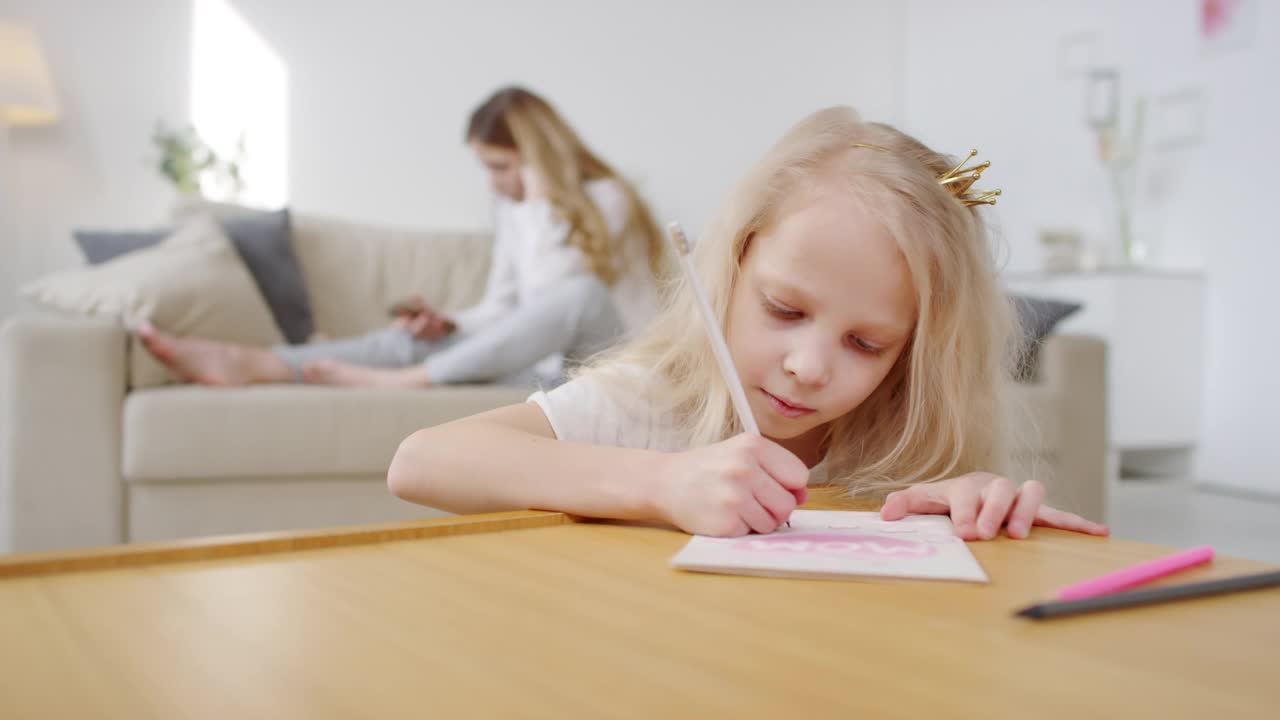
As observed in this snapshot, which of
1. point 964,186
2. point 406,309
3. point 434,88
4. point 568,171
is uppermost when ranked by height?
point 434,88

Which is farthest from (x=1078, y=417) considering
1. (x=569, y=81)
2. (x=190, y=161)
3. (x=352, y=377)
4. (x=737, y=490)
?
(x=190, y=161)

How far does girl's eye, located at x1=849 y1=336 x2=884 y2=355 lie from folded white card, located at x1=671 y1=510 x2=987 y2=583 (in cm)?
18

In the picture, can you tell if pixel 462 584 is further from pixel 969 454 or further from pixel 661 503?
pixel 969 454

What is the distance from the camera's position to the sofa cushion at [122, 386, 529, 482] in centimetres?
185

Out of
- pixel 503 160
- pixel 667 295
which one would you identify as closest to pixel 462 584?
pixel 667 295

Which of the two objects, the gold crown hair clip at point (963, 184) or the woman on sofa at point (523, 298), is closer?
the gold crown hair clip at point (963, 184)

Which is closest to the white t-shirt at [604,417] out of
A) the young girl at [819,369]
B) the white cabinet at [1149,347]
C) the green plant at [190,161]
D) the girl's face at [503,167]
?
the young girl at [819,369]

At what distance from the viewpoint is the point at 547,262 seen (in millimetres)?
2299

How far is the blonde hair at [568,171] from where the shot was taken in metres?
2.34

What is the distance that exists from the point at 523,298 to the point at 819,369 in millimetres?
1745

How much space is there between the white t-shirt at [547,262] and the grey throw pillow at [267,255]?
40 cm

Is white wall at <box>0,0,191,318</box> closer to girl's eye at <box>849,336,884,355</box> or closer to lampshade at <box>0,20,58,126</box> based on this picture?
lampshade at <box>0,20,58,126</box>

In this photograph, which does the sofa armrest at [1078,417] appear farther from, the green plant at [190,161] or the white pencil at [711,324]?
the green plant at [190,161]

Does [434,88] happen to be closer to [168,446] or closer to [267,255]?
[267,255]
